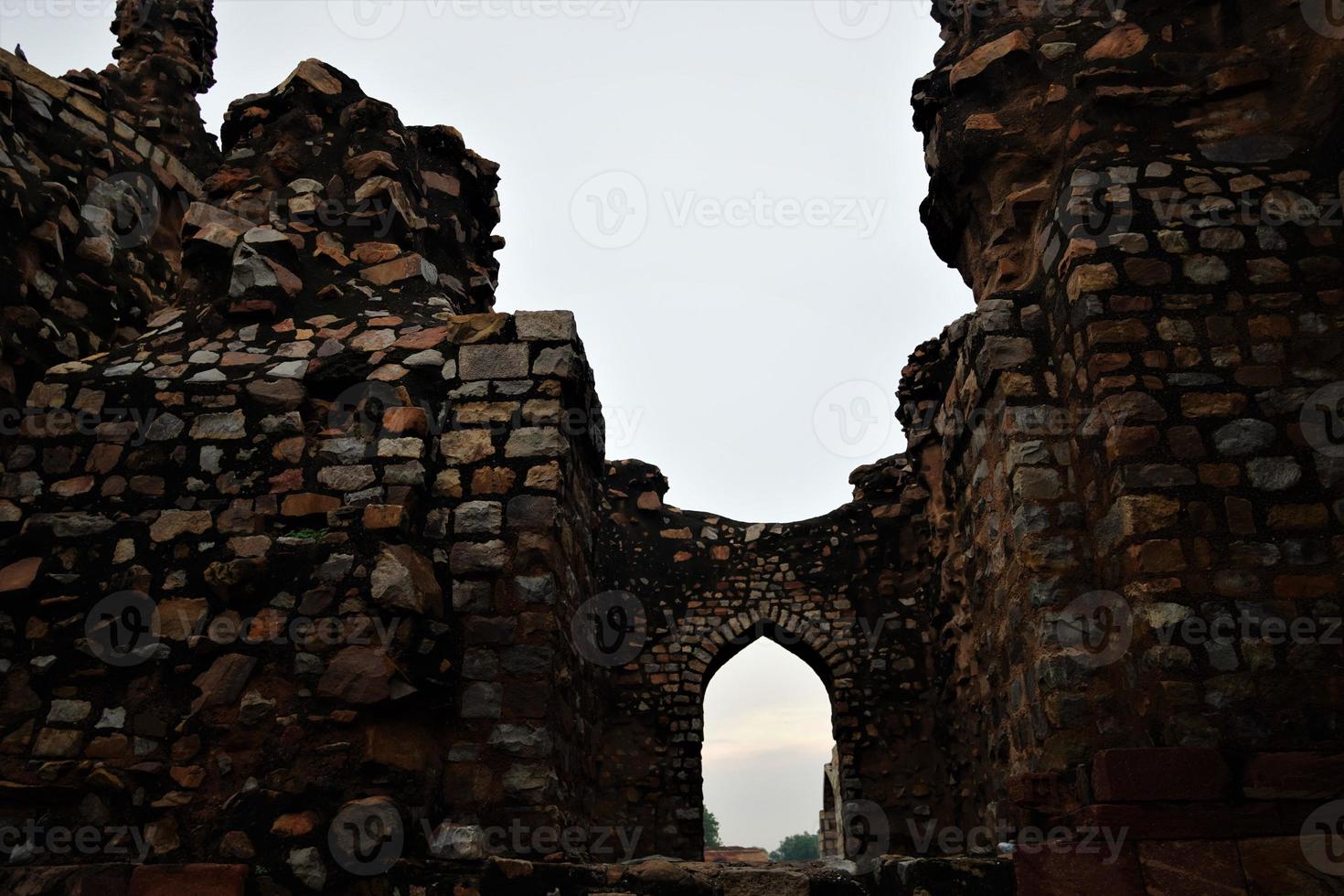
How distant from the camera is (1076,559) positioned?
4949 mm

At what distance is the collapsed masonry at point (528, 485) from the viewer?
13.5ft

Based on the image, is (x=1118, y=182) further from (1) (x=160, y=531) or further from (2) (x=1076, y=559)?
(1) (x=160, y=531)

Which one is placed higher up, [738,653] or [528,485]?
[738,653]

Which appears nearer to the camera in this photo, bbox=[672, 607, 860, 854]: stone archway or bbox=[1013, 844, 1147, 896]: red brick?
bbox=[1013, 844, 1147, 896]: red brick

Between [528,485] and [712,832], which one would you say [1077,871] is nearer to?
[528,485]

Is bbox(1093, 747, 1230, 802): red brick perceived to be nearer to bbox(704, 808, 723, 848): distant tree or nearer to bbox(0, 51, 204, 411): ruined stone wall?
bbox(0, 51, 204, 411): ruined stone wall

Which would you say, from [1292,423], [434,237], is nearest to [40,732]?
[434,237]

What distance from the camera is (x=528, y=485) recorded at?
16.1 feet

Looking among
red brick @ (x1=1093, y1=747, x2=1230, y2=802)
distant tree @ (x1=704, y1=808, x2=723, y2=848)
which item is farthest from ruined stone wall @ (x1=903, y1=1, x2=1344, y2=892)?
distant tree @ (x1=704, y1=808, x2=723, y2=848)

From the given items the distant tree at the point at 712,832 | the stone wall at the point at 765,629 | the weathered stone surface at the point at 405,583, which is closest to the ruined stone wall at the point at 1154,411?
the weathered stone surface at the point at 405,583

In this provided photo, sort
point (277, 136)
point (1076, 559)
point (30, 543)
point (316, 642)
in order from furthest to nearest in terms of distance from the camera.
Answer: point (277, 136)
point (1076, 559)
point (30, 543)
point (316, 642)

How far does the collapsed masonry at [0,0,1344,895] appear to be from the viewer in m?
4.12

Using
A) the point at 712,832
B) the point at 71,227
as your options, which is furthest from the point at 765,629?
the point at 712,832

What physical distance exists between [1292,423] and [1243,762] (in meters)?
1.77
